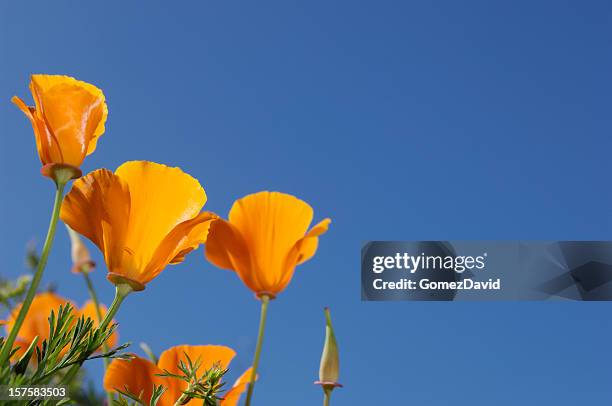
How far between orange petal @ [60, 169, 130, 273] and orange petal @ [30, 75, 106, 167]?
0.10 ft

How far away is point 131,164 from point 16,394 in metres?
0.24

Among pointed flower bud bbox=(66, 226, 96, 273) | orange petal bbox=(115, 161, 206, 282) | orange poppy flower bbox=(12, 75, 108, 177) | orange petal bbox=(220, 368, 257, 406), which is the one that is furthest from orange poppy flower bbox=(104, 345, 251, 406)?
pointed flower bud bbox=(66, 226, 96, 273)

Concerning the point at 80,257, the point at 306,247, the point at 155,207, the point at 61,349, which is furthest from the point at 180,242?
the point at 80,257

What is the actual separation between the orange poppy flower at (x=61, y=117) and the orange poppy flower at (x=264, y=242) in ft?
0.82

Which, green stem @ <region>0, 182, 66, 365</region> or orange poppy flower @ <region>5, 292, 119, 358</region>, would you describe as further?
orange poppy flower @ <region>5, 292, 119, 358</region>

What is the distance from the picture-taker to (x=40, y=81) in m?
0.70

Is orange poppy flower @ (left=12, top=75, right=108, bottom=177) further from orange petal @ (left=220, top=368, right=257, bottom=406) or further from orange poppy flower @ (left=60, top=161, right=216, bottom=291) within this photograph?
orange petal @ (left=220, top=368, right=257, bottom=406)

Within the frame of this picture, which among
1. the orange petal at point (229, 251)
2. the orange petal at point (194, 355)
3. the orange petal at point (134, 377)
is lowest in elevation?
the orange petal at point (134, 377)

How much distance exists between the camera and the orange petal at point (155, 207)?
679mm

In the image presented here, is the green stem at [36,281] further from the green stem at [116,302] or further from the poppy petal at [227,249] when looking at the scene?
the poppy petal at [227,249]

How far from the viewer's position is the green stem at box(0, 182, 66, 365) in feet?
1.87

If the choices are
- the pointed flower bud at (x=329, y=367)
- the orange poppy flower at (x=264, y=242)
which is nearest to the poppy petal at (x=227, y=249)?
the orange poppy flower at (x=264, y=242)

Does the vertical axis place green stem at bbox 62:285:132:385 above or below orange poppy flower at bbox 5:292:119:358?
below

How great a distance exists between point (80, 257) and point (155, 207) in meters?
0.43
